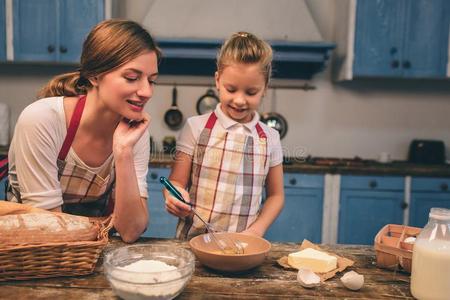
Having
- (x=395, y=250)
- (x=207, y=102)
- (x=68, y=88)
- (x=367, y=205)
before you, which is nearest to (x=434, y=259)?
(x=395, y=250)

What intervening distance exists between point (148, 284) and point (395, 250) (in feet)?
2.06

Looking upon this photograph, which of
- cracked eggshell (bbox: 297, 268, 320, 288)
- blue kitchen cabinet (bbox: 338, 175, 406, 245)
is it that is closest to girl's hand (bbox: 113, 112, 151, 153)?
cracked eggshell (bbox: 297, 268, 320, 288)

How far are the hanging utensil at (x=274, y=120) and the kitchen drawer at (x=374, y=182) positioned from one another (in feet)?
2.29

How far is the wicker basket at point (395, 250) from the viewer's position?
108cm

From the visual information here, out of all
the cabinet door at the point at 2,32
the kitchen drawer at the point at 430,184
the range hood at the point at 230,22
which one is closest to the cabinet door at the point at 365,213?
the kitchen drawer at the point at 430,184

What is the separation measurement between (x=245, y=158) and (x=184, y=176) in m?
0.24

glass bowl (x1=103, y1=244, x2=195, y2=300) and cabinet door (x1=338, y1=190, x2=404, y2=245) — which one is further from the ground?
glass bowl (x1=103, y1=244, x2=195, y2=300)

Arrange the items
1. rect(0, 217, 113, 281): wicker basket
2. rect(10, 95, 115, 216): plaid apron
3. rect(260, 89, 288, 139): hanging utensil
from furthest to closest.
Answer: rect(260, 89, 288, 139): hanging utensil → rect(10, 95, 115, 216): plaid apron → rect(0, 217, 113, 281): wicker basket

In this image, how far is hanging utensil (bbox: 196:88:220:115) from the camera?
11.4 ft

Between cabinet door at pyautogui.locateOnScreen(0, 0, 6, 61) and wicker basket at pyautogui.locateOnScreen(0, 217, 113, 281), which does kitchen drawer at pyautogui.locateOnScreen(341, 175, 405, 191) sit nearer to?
wicker basket at pyautogui.locateOnScreen(0, 217, 113, 281)

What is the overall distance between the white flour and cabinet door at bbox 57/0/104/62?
267 cm

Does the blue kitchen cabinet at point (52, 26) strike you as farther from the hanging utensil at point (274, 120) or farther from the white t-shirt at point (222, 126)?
the white t-shirt at point (222, 126)

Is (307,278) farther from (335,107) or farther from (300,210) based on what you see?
(335,107)

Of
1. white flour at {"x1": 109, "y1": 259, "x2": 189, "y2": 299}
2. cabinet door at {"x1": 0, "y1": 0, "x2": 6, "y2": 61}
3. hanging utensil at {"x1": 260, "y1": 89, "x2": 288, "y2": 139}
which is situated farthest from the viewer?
hanging utensil at {"x1": 260, "y1": 89, "x2": 288, "y2": 139}
